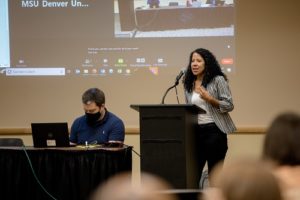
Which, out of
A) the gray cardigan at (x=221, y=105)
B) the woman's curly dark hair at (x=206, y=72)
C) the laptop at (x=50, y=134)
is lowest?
the laptop at (x=50, y=134)

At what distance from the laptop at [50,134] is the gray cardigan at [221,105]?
3.43ft

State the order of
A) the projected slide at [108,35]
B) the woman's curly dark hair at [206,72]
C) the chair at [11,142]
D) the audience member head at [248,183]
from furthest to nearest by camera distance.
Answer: the projected slide at [108,35] < the chair at [11,142] < the woman's curly dark hair at [206,72] < the audience member head at [248,183]

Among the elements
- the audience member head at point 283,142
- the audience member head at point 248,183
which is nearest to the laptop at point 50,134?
the audience member head at point 283,142

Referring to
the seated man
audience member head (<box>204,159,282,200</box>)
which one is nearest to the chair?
the seated man

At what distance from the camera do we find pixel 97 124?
4473 millimetres

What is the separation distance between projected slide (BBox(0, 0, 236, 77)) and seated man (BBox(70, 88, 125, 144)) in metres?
1.24

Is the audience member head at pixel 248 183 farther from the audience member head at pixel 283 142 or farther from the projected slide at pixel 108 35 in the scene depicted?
the projected slide at pixel 108 35

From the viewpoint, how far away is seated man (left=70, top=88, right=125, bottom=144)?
173 inches

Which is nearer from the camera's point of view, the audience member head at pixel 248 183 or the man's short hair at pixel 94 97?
the audience member head at pixel 248 183

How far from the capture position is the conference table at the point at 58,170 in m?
3.91

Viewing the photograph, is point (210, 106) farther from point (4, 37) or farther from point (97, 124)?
point (4, 37)

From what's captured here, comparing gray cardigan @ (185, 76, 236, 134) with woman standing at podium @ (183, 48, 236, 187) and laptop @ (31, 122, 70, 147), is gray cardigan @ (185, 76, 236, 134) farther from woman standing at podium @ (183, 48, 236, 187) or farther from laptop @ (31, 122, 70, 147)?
laptop @ (31, 122, 70, 147)

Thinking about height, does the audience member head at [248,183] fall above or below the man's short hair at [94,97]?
above

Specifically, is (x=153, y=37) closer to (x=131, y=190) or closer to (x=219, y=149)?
(x=219, y=149)
